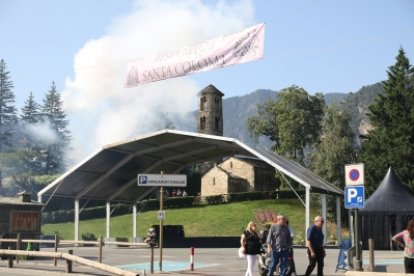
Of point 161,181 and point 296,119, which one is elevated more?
Answer: point 296,119

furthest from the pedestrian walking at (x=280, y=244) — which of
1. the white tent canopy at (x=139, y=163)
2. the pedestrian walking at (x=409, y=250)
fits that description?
the white tent canopy at (x=139, y=163)

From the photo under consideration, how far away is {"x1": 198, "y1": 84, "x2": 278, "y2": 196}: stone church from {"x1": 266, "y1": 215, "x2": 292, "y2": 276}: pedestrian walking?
69.3 meters

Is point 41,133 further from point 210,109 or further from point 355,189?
point 355,189

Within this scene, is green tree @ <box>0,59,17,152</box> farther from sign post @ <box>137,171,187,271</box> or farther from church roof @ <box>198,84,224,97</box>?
sign post @ <box>137,171,187,271</box>

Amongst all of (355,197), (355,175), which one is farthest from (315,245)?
(355,175)

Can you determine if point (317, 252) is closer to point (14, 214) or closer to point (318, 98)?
point (14, 214)

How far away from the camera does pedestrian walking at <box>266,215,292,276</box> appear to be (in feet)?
48.4

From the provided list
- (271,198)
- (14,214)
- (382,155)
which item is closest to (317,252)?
(14,214)

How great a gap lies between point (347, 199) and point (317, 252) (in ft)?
4.74

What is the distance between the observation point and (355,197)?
46.0 ft

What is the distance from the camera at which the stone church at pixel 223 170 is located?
85.5 m

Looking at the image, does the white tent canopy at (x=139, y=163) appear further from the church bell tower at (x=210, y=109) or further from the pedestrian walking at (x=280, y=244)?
the church bell tower at (x=210, y=109)

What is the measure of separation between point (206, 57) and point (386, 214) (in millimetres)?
19437

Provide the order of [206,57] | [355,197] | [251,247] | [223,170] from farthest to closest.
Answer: [223,170] → [206,57] → [251,247] → [355,197]
